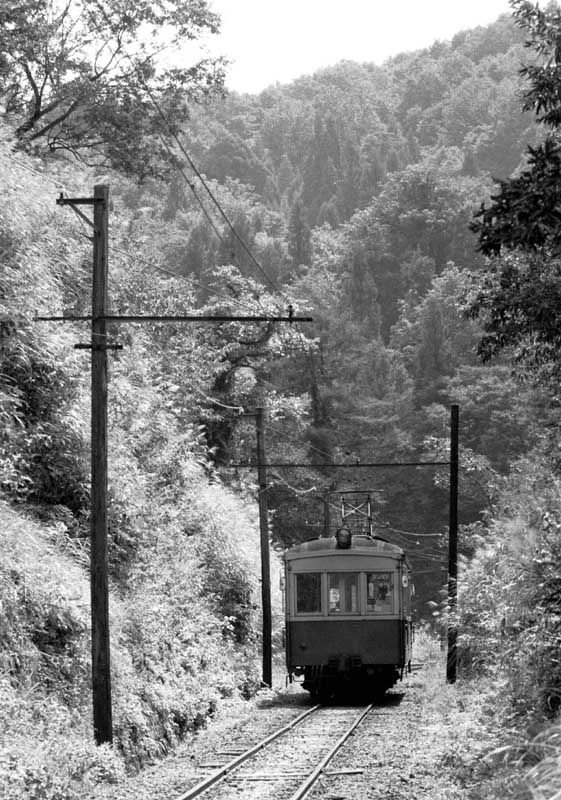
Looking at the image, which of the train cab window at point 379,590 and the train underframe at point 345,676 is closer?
the train underframe at point 345,676

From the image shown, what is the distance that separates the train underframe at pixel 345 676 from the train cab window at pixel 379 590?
120 centimetres

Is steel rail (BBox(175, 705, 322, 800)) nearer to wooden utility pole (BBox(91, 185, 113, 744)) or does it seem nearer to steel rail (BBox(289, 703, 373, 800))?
steel rail (BBox(289, 703, 373, 800))

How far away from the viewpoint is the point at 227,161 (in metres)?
149

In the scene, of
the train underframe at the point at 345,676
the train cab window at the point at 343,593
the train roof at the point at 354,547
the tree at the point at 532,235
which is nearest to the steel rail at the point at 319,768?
the train underframe at the point at 345,676

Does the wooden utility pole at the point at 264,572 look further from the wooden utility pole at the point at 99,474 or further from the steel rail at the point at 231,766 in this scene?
the wooden utility pole at the point at 99,474

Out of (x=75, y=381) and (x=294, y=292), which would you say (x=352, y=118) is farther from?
(x=75, y=381)

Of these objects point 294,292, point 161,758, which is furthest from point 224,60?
point 294,292

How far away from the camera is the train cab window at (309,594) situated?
78.2 feet

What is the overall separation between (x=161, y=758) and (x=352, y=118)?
144 m

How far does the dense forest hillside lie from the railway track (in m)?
1.31

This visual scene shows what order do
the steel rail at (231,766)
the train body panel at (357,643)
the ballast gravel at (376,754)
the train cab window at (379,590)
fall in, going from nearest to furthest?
the ballast gravel at (376,754), the steel rail at (231,766), the train body panel at (357,643), the train cab window at (379,590)

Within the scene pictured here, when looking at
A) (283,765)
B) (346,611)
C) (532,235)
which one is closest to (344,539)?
(346,611)

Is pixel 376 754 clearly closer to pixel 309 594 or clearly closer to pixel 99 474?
pixel 99 474

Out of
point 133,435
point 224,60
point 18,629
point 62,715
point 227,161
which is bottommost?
point 62,715
